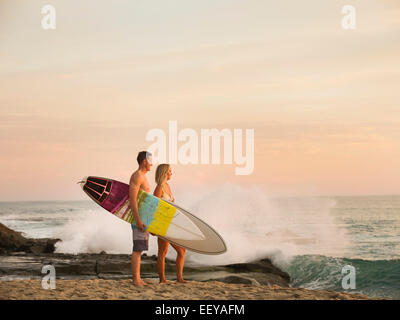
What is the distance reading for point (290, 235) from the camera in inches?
798

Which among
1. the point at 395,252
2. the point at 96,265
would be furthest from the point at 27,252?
the point at 395,252

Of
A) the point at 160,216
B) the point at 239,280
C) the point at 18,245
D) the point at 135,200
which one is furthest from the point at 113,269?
the point at 18,245

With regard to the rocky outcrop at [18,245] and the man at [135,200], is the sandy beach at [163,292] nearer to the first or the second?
the man at [135,200]

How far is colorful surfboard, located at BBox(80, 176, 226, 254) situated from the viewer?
4957 millimetres

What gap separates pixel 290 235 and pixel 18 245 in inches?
499

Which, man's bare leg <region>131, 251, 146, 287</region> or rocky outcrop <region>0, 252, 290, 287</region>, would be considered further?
rocky outcrop <region>0, 252, 290, 287</region>

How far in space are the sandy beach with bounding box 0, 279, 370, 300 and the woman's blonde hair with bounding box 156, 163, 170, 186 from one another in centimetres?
103

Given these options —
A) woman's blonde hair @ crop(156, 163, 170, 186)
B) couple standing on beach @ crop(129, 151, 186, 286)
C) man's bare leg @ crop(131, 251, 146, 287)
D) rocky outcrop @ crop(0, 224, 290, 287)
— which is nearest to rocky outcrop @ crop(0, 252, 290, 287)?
rocky outcrop @ crop(0, 224, 290, 287)

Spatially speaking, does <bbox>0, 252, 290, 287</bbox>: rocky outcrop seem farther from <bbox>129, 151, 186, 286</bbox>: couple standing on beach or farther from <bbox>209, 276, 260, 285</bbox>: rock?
<bbox>129, 151, 186, 286</bbox>: couple standing on beach
